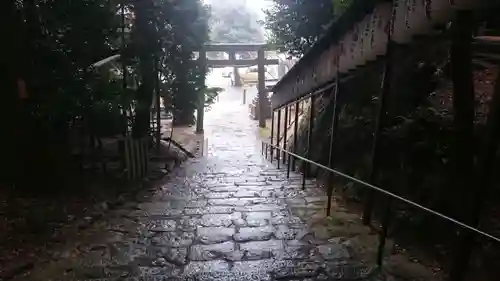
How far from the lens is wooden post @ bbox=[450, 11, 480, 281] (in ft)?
7.13

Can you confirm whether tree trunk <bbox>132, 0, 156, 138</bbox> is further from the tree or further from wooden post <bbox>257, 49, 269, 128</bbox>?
wooden post <bbox>257, 49, 269, 128</bbox>

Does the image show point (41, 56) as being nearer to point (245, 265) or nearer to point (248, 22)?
point (245, 265)

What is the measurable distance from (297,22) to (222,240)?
4.99m

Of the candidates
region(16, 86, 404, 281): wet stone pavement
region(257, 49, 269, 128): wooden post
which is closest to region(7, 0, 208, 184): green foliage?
region(16, 86, 404, 281): wet stone pavement

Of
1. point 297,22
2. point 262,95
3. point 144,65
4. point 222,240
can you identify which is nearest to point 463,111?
point 222,240

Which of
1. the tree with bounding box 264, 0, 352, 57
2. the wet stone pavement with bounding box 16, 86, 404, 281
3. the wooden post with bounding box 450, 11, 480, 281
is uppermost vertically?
the tree with bounding box 264, 0, 352, 57

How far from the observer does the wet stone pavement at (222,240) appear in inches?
110

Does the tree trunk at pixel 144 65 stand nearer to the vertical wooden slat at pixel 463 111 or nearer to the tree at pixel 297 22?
the tree at pixel 297 22

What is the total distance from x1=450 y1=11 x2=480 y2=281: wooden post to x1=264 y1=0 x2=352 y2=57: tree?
14.6ft

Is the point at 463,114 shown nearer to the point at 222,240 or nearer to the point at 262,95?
the point at 222,240

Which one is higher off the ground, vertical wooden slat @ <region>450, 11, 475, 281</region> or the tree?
the tree

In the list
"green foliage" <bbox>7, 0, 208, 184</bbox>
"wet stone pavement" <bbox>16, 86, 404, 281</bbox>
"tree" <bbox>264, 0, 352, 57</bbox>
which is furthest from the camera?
"tree" <bbox>264, 0, 352, 57</bbox>

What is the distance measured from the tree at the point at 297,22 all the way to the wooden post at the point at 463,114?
175 inches

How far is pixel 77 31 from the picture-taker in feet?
15.4
